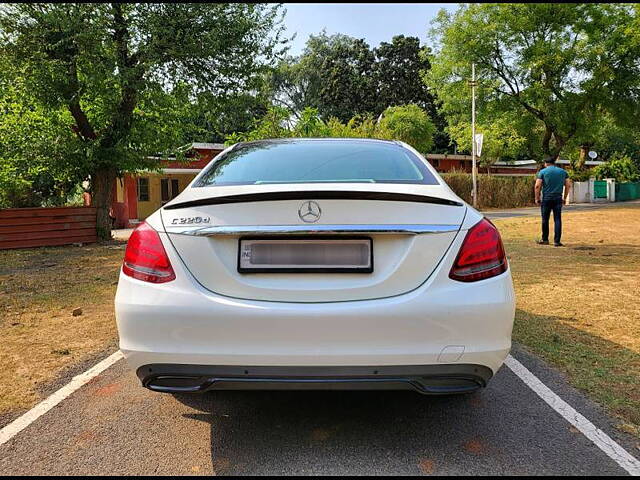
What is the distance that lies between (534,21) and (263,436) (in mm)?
29561

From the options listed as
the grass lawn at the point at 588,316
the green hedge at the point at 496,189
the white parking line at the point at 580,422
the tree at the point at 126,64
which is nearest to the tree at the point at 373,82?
the green hedge at the point at 496,189

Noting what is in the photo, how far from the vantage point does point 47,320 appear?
5473 mm

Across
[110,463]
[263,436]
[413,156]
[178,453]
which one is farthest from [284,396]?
[413,156]

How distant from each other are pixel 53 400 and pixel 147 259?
1.51m

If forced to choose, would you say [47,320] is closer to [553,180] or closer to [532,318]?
[532,318]

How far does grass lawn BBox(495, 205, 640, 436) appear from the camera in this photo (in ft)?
11.4

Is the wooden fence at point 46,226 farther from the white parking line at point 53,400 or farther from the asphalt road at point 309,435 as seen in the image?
the asphalt road at point 309,435

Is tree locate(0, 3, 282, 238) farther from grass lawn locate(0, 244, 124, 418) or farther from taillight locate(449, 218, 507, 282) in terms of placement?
taillight locate(449, 218, 507, 282)

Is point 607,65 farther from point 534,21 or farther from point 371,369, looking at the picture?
point 371,369

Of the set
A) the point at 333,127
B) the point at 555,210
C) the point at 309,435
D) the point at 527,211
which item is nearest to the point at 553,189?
the point at 555,210

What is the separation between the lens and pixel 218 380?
2.36 meters

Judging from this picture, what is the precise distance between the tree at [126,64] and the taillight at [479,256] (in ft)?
38.2

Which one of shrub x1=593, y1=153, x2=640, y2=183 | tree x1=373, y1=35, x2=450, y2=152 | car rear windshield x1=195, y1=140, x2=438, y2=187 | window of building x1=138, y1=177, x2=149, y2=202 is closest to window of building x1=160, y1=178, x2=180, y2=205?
window of building x1=138, y1=177, x2=149, y2=202

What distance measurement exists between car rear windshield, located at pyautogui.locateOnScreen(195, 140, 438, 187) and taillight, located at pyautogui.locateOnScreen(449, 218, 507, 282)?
0.48 meters
